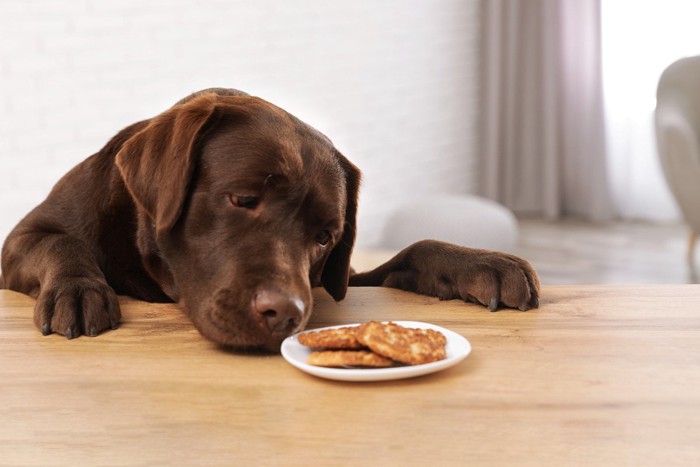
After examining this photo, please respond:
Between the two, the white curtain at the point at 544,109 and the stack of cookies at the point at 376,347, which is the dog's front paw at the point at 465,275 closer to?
the stack of cookies at the point at 376,347

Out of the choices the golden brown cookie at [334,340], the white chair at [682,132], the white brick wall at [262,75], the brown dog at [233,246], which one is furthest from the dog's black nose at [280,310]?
the white chair at [682,132]

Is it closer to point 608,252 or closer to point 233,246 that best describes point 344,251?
point 233,246

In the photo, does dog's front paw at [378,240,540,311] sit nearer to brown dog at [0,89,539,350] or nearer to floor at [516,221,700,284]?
brown dog at [0,89,539,350]

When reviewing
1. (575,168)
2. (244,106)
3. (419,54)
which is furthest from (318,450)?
(575,168)

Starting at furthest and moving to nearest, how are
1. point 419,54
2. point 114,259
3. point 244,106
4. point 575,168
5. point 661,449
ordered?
1. point 575,168
2. point 419,54
3. point 114,259
4. point 244,106
5. point 661,449

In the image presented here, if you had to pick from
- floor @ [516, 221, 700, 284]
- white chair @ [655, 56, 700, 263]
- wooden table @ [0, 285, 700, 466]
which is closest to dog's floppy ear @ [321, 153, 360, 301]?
wooden table @ [0, 285, 700, 466]

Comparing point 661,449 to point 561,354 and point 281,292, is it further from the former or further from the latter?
point 281,292
